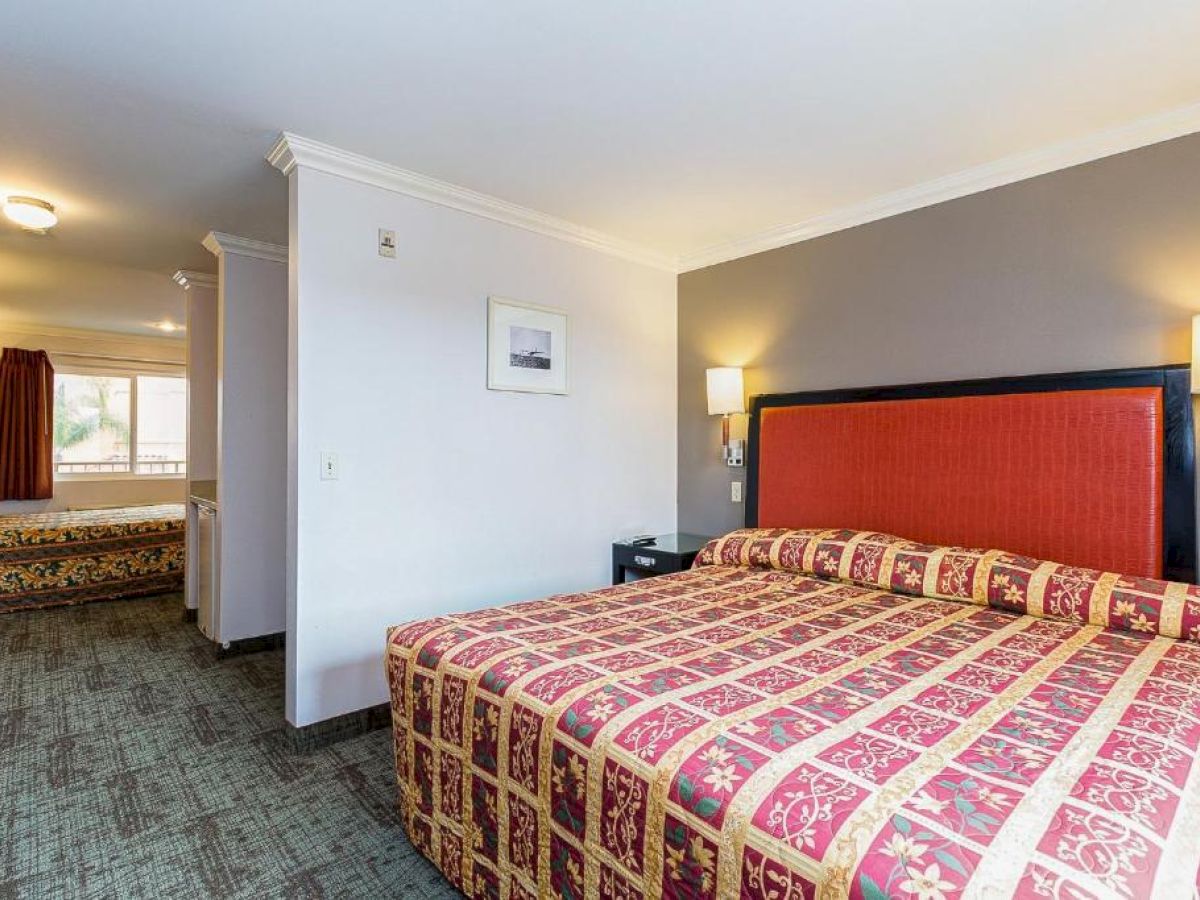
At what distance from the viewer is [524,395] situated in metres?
3.22

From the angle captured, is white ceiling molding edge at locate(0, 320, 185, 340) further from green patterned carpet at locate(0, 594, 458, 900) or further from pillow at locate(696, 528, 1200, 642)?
pillow at locate(696, 528, 1200, 642)

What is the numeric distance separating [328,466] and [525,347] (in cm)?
115

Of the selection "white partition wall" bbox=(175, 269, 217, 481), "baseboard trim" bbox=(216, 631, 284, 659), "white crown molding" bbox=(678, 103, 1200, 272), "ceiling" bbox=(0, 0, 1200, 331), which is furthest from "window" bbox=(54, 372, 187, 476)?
"white crown molding" bbox=(678, 103, 1200, 272)

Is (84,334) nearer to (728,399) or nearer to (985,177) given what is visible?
(728,399)

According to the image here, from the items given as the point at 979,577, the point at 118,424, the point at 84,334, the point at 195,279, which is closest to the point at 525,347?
the point at 979,577

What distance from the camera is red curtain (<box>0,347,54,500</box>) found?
608 cm

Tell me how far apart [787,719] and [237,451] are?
137 inches

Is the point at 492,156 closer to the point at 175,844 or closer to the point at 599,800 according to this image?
the point at 599,800

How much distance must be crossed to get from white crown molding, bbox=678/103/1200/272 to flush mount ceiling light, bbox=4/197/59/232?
11.5ft

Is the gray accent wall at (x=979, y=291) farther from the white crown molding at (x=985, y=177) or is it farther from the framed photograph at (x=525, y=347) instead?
the framed photograph at (x=525, y=347)

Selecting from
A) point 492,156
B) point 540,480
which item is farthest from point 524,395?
point 492,156

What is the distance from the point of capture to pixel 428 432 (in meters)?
2.86

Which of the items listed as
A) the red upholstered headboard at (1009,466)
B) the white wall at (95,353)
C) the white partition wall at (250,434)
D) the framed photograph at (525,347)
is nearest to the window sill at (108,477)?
the white wall at (95,353)

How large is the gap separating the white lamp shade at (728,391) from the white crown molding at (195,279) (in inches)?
136
